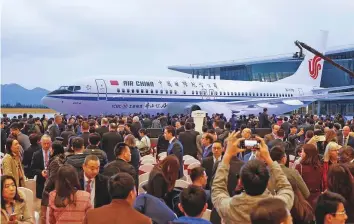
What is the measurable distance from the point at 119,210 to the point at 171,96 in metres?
29.6

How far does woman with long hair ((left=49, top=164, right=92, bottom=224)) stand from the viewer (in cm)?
485

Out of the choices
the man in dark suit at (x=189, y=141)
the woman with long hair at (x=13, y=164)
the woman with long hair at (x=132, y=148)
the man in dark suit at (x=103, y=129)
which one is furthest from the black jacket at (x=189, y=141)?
the woman with long hair at (x=13, y=164)

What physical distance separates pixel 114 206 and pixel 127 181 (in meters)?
0.23

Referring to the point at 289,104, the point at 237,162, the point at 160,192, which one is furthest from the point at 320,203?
the point at 289,104

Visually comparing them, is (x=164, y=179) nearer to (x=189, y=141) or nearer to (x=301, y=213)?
(x=301, y=213)

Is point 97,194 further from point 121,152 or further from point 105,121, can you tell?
point 105,121

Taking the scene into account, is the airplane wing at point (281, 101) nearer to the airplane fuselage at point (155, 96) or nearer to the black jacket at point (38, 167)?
the airplane fuselage at point (155, 96)

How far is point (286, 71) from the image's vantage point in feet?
242

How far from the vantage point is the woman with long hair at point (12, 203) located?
479 cm

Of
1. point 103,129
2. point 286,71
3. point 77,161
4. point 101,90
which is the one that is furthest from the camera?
point 286,71

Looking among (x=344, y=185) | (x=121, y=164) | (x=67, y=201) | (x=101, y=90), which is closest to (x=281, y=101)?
(x=101, y=90)

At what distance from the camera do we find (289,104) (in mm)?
40312

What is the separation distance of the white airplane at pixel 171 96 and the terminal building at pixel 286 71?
1905cm

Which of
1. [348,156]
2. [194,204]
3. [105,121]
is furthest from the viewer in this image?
[105,121]
